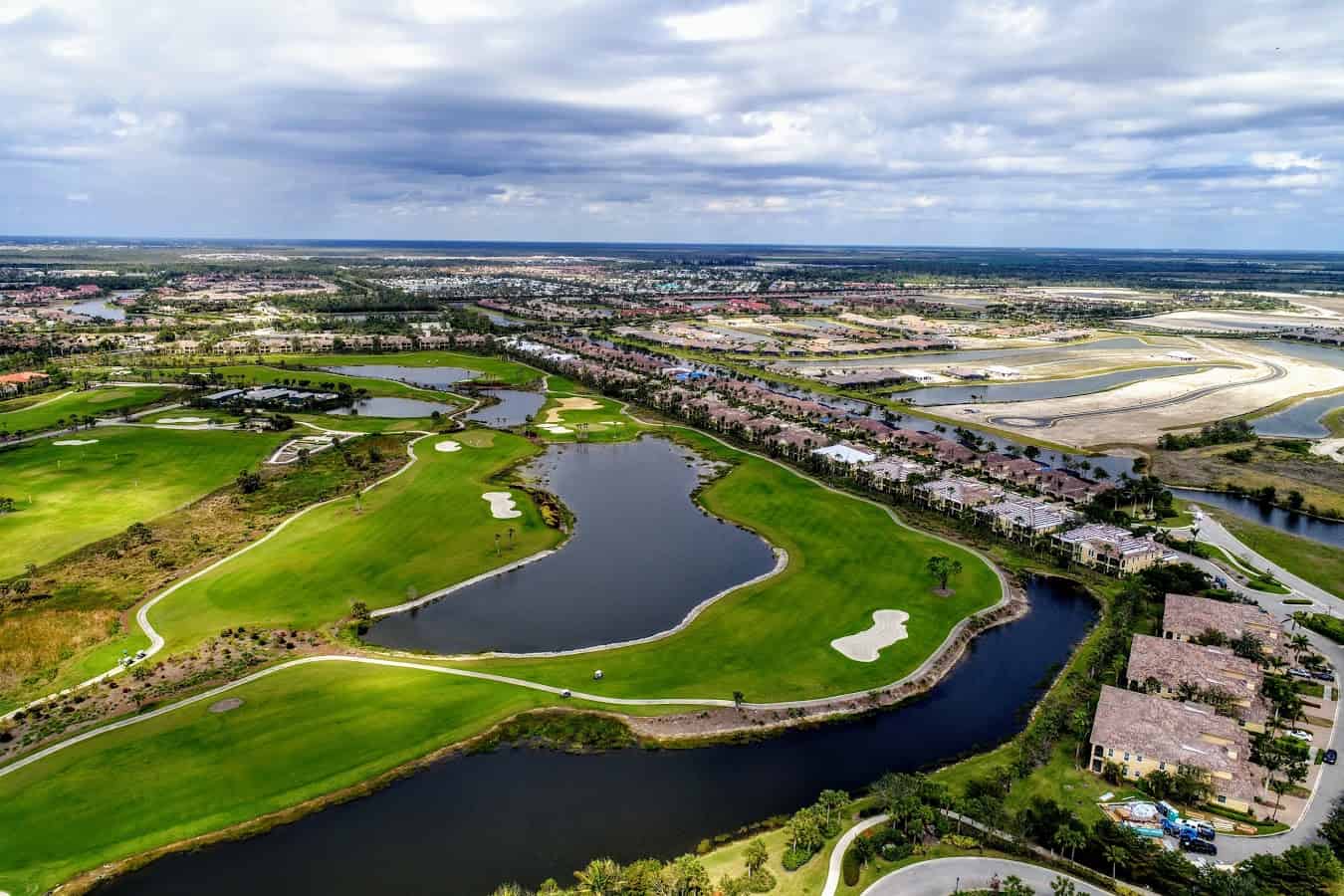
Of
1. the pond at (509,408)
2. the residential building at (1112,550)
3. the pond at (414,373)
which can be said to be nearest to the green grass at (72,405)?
the pond at (414,373)

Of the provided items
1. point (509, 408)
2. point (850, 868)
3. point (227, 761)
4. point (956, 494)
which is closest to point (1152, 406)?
point (956, 494)

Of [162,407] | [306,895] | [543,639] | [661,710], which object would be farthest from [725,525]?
[162,407]

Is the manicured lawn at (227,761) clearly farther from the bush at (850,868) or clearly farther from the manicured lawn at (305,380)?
the manicured lawn at (305,380)

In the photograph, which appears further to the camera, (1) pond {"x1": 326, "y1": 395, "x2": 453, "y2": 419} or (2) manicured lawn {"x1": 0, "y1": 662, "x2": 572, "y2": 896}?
(1) pond {"x1": 326, "y1": 395, "x2": 453, "y2": 419}

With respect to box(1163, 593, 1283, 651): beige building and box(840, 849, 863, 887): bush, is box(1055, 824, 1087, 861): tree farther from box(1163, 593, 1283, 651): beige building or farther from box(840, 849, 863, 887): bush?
box(1163, 593, 1283, 651): beige building

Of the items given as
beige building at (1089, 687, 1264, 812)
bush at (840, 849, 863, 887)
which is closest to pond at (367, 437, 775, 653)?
bush at (840, 849, 863, 887)

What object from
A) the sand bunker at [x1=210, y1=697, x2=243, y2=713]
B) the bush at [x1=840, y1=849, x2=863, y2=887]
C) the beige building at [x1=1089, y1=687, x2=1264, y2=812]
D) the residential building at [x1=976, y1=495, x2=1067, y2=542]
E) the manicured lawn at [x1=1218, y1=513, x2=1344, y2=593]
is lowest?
the bush at [x1=840, y1=849, x2=863, y2=887]
